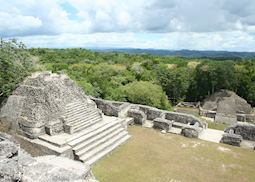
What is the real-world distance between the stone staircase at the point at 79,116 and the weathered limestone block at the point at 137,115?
7.53 feet

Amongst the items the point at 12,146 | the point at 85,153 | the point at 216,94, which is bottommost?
the point at 216,94

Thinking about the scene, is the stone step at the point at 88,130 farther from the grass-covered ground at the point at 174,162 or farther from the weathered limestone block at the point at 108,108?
the weathered limestone block at the point at 108,108

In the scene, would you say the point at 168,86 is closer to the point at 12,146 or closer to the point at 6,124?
the point at 6,124

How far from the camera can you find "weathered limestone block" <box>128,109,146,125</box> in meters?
15.6

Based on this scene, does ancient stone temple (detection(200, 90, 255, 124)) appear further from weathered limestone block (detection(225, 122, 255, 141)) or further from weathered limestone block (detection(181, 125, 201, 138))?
weathered limestone block (detection(181, 125, 201, 138))

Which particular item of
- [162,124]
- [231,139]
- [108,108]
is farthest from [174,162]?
[108,108]

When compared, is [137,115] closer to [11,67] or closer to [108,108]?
[108,108]

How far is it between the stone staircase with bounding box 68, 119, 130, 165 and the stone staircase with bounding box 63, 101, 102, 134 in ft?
1.15

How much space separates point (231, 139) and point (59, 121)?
8.47 metres

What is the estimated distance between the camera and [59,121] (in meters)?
12.5

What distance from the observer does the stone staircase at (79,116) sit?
12.6 metres

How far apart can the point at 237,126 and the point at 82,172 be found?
9.69 meters

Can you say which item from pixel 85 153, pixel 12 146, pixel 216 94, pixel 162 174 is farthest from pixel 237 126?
pixel 216 94

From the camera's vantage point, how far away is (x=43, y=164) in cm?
698
